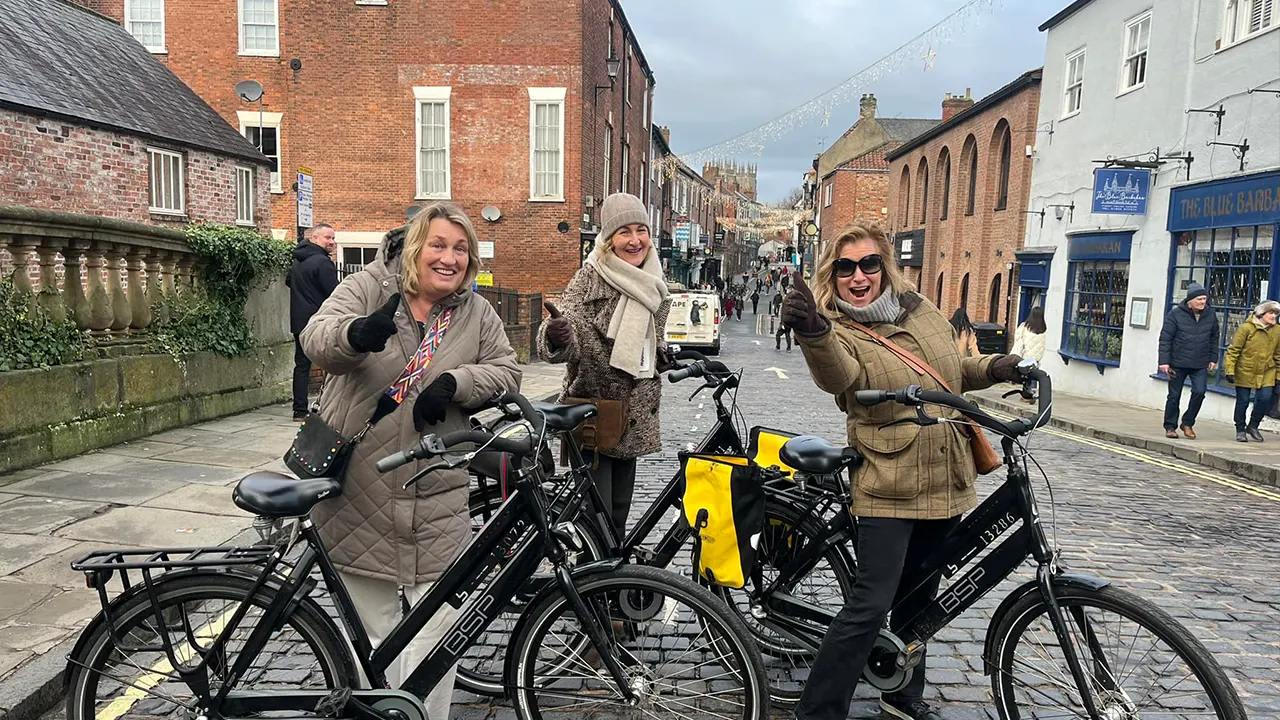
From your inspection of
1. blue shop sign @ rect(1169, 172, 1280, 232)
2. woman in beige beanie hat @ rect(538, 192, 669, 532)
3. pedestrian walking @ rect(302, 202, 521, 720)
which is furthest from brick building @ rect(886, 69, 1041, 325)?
pedestrian walking @ rect(302, 202, 521, 720)

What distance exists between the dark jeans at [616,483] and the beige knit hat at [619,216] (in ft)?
3.33

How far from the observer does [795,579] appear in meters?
3.42

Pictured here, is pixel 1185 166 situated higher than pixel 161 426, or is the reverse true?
pixel 1185 166

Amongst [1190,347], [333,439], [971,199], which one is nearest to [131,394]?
[333,439]

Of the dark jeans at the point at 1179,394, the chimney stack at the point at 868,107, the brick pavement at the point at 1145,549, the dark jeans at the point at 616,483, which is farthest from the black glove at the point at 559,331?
the chimney stack at the point at 868,107

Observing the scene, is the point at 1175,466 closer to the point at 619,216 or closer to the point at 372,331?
the point at 619,216

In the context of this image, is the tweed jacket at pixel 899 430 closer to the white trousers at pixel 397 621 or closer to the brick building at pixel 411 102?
the white trousers at pixel 397 621

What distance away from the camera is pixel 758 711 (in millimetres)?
2680

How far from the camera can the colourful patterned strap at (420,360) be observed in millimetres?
2779

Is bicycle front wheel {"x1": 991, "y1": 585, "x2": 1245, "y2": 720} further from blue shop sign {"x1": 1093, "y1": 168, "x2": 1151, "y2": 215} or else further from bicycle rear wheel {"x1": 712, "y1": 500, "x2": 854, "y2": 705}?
blue shop sign {"x1": 1093, "y1": 168, "x2": 1151, "y2": 215}

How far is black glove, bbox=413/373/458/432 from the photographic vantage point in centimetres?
260

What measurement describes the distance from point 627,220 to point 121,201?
13.4 metres

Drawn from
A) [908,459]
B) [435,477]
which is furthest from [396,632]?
[908,459]

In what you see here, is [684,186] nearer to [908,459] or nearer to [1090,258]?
[1090,258]
